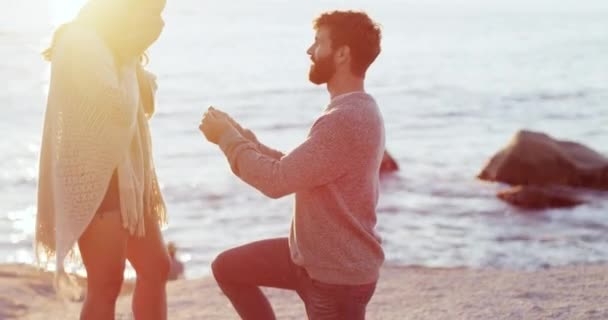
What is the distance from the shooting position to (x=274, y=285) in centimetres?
420

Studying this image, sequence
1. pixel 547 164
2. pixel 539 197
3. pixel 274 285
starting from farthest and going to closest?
pixel 547 164, pixel 539 197, pixel 274 285

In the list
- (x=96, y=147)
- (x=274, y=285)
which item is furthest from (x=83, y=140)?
(x=274, y=285)

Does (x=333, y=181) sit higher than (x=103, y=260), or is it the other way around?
(x=333, y=181)

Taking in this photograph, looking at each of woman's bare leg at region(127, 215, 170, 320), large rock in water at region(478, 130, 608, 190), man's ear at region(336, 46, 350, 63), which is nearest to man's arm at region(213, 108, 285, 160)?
man's ear at region(336, 46, 350, 63)

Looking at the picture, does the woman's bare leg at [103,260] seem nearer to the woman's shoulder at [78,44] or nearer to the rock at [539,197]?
the woman's shoulder at [78,44]

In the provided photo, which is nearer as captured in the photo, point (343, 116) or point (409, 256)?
point (343, 116)

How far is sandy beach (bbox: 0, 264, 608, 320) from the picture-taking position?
6.42 meters

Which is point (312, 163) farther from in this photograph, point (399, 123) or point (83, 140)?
point (399, 123)

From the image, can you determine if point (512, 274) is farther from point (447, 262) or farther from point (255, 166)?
point (255, 166)

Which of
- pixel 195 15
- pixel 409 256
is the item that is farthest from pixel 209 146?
pixel 195 15

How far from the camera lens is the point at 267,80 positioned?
36688 millimetres

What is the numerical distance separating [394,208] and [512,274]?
566 centimetres

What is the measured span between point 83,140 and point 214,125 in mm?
513

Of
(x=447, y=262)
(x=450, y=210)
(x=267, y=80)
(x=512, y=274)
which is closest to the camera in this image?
(x=512, y=274)
